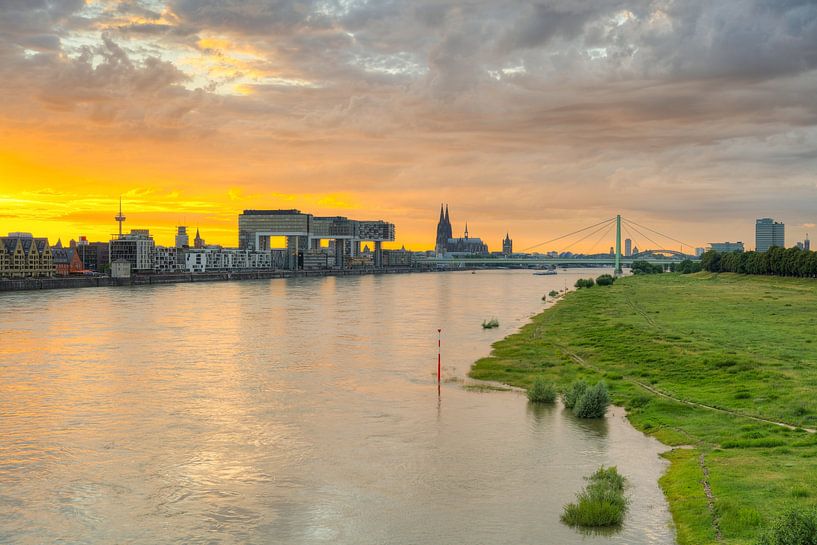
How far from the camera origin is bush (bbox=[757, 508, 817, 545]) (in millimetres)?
10586

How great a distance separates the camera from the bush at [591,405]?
24406mm

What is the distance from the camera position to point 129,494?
17.3 m

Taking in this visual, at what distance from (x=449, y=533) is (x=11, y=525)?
9097 mm

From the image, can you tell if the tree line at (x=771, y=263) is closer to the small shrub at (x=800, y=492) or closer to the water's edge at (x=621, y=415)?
the water's edge at (x=621, y=415)

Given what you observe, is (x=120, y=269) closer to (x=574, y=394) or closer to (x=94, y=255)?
(x=94, y=255)

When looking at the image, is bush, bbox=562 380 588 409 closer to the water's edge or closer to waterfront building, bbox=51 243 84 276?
the water's edge

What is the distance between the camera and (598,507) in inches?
610

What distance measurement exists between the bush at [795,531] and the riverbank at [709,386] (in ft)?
8.20

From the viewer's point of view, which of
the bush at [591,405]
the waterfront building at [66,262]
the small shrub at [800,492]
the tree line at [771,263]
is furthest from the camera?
the waterfront building at [66,262]

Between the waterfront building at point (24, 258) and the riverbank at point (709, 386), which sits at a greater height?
the waterfront building at point (24, 258)

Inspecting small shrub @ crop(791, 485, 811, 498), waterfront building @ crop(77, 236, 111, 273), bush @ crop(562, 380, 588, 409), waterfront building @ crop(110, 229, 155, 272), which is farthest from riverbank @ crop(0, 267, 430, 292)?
small shrub @ crop(791, 485, 811, 498)

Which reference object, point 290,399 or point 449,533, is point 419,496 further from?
point 290,399

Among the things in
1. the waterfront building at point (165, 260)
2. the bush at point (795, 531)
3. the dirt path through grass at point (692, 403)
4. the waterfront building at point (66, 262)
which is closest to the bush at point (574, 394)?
the dirt path through grass at point (692, 403)

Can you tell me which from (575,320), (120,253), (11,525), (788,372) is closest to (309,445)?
(11,525)
